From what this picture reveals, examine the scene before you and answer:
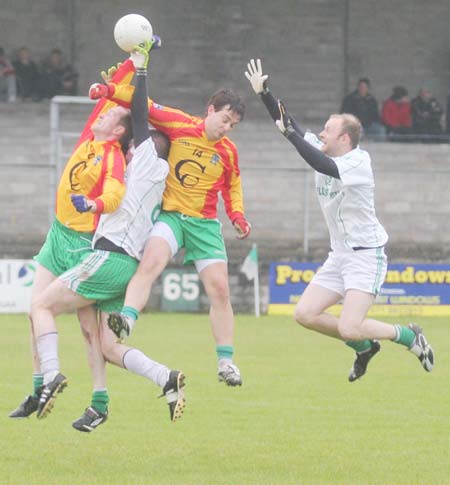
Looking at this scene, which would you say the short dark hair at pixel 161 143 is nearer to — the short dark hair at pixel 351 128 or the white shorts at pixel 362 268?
the short dark hair at pixel 351 128

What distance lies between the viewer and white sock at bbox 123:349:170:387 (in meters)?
9.20

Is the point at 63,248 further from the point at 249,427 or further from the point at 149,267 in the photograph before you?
the point at 249,427

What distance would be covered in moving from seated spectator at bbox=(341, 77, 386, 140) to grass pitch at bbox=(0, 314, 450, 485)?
1167cm

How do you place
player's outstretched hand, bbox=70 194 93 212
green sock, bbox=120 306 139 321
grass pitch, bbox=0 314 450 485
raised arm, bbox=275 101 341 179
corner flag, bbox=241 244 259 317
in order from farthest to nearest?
corner flag, bbox=241 244 259 317
raised arm, bbox=275 101 341 179
green sock, bbox=120 306 139 321
player's outstretched hand, bbox=70 194 93 212
grass pitch, bbox=0 314 450 485

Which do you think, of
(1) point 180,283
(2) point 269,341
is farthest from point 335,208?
(1) point 180,283

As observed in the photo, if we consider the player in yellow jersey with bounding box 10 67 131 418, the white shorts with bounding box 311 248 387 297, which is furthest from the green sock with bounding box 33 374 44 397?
the white shorts with bounding box 311 248 387 297

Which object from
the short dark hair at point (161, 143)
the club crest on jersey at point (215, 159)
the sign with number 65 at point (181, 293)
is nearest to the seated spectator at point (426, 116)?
the sign with number 65 at point (181, 293)

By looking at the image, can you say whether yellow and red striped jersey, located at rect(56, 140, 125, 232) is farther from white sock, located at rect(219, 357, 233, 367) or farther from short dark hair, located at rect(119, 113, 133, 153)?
white sock, located at rect(219, 357, 233, 367)

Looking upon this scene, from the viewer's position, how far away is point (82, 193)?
31.9 feet

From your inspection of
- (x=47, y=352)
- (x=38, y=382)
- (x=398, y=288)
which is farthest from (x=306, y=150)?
(x=398, y=288)

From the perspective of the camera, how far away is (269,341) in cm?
1909

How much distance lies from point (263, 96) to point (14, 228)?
14857 mm

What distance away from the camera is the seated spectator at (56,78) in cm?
2885

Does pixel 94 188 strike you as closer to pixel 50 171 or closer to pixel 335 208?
pixel 335 208
